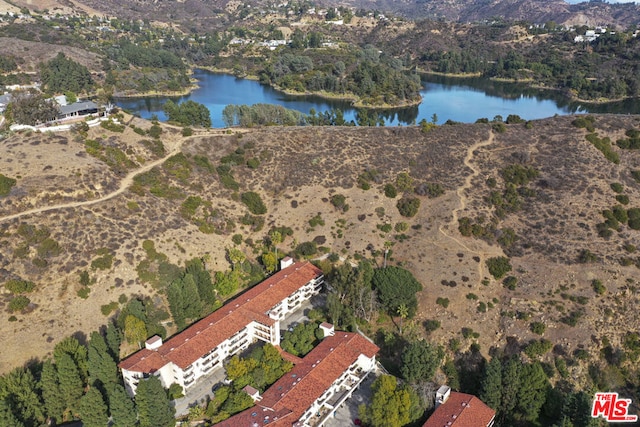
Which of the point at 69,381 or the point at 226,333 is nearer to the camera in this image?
the point at 69,381

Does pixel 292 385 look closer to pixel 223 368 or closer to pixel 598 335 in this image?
pixel 223 368

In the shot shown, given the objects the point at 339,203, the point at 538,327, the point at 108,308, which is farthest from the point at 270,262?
the point at 538,327

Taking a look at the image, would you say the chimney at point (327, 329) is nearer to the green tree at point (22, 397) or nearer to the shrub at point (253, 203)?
the shrub at point (253, 203)

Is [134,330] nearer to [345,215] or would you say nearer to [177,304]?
[177,304]

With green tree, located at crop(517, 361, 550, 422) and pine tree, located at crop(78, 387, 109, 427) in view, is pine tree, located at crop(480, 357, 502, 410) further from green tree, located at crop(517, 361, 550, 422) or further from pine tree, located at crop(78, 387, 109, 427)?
pine tree, located at crop(78, 387, 109, 427)

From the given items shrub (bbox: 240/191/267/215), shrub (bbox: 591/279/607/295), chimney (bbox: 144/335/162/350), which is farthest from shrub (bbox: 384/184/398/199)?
chimney (bbox: 144/335/162/350)
